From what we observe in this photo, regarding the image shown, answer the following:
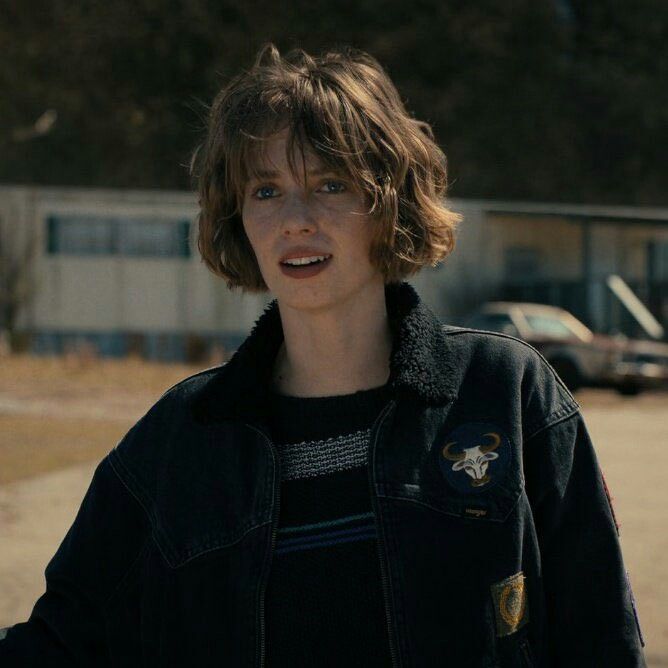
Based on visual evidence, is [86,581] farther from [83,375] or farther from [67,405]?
[83,375]

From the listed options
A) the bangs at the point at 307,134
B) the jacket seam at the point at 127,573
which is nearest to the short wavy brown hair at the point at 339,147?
the bangs at the point at 307,134

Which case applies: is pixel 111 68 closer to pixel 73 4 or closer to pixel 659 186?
pixel 73 4

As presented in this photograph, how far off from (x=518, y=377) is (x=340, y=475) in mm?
332

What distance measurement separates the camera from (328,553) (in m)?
2.12

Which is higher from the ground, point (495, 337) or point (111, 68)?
point (111, 68)

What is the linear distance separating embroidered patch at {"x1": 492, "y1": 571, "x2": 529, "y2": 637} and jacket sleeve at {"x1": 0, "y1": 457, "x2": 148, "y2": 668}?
624 mm

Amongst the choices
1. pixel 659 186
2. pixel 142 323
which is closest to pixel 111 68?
pixel 142 323

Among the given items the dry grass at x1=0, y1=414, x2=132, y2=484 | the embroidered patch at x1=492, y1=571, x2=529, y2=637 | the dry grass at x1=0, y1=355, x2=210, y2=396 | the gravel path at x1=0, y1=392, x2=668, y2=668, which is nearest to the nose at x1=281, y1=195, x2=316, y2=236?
the embroidered patch at x1=492, y1=571, x2=529, y2=637

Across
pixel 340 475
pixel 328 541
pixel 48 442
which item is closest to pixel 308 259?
pixel 340 475

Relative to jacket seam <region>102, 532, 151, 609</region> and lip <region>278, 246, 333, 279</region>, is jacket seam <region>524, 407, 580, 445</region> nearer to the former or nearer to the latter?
lip <region>278, 246, 333, 279</region>

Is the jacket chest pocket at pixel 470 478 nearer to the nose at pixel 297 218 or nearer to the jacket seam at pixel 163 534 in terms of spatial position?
the jacket seam at pixel 163 534

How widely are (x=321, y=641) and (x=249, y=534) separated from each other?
207 mm

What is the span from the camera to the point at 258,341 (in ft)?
7.91

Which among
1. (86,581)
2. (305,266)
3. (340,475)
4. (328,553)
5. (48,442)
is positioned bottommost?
(48,442)
